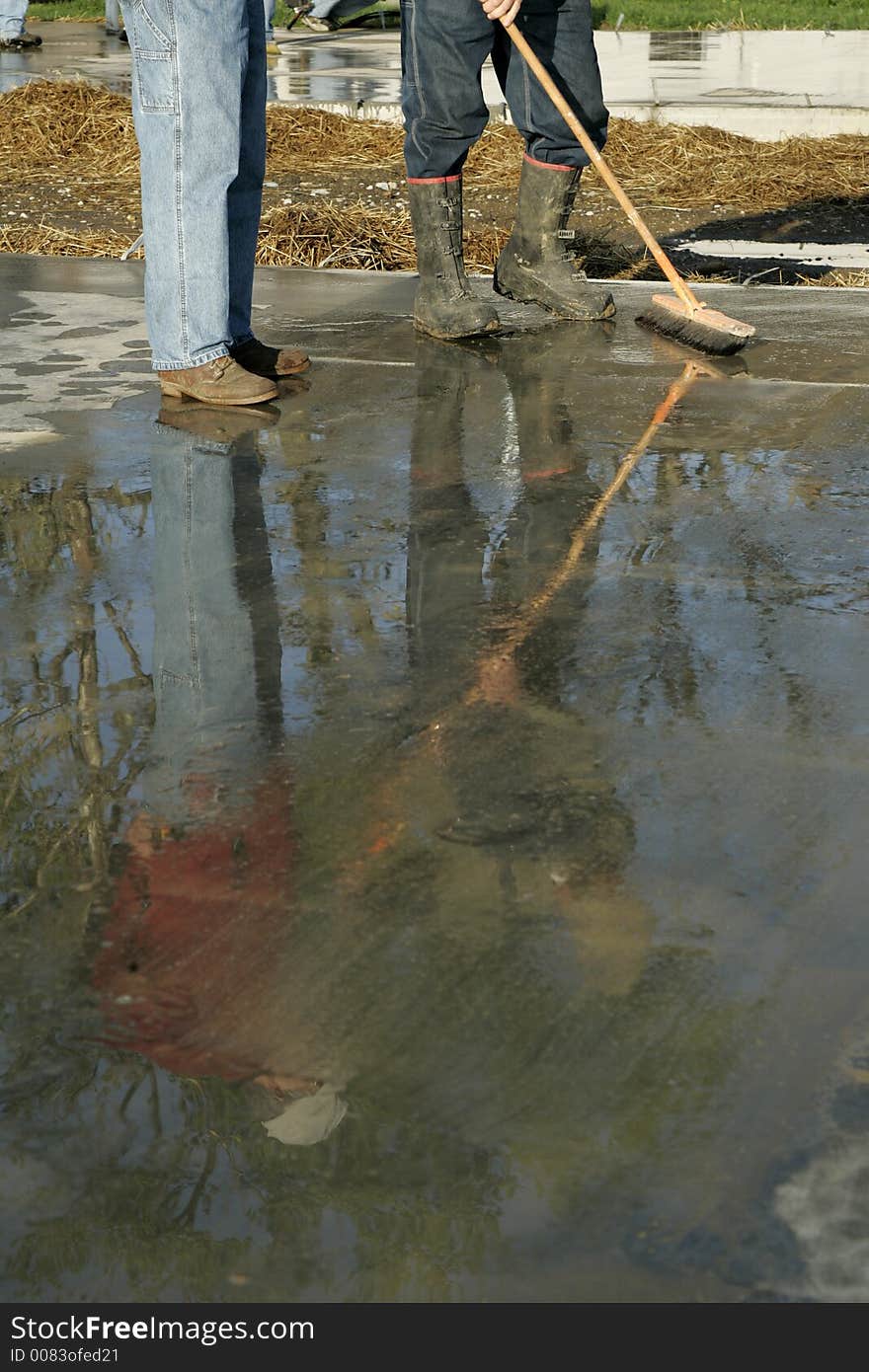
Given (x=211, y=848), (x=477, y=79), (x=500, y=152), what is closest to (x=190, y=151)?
(x=477, y=79)

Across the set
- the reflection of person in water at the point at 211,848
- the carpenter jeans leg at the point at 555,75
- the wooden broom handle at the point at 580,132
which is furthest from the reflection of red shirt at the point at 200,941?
the carpenter jeans leg at the point at 555,75

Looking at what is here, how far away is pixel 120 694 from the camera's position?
7.58 ft

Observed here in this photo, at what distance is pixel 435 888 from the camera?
1.81 m

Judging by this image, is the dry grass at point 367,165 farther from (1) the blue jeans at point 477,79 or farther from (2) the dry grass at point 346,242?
(1) the blue jeans at point 477,79

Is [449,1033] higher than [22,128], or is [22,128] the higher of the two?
[22,128]

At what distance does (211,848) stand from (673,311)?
2976 millimetres

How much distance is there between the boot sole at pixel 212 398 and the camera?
3846 millimetres

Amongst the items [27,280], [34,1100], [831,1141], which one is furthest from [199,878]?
[27,280]

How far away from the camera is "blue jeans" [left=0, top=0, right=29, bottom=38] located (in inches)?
561

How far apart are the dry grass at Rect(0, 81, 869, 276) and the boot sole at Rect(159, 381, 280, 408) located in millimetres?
2484

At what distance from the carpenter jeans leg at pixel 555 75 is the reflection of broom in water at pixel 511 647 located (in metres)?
1.58

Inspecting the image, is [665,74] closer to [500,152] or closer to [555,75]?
[500,152]

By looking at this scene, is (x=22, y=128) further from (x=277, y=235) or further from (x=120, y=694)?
(x=120, y=694)
